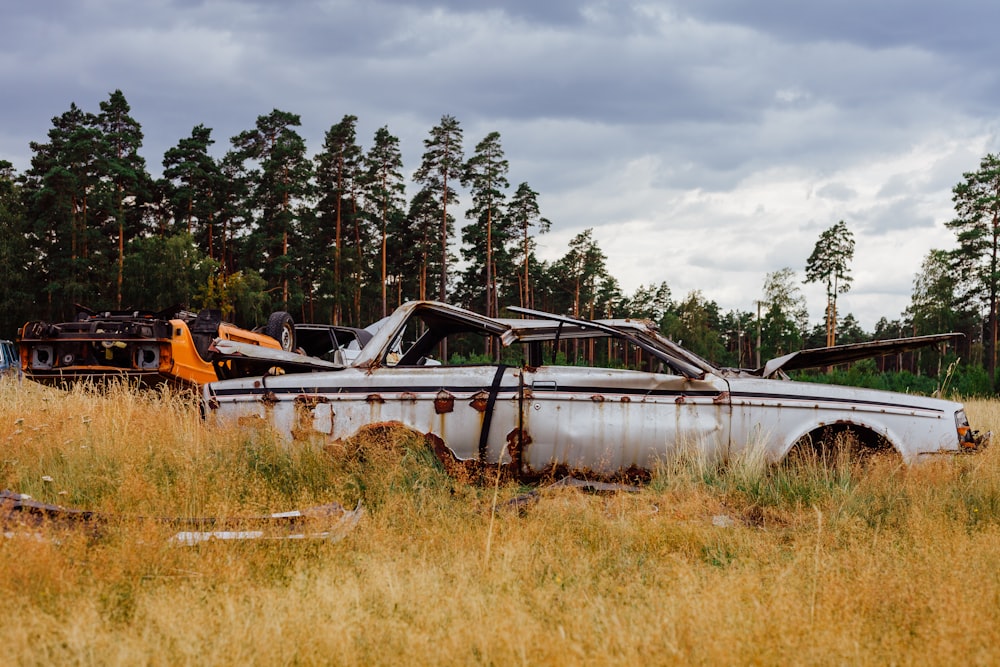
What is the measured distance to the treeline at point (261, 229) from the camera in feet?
122

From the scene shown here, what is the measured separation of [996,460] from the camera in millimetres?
5602

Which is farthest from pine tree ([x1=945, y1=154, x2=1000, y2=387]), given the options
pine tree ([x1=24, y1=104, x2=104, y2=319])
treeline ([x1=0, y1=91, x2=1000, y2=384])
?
pine tree ([x1=24, y1=104, x2=104, y2=319])

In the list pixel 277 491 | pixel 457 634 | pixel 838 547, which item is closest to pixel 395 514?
pixel 277 491

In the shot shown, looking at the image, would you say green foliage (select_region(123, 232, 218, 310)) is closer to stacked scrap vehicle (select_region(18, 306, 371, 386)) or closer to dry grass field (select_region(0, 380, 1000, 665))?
stacked scrap vehicle (select_region(18, 306, 371, 386))

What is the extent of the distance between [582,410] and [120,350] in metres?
6.28

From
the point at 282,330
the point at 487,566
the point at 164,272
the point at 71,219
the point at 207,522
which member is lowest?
the point at 487,566

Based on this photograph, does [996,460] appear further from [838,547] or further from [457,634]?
[457,634]

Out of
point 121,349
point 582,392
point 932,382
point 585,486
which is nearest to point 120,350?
point 121,349

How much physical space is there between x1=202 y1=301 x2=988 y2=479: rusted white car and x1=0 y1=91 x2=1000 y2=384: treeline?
33500 mm

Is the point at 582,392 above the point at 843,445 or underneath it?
above

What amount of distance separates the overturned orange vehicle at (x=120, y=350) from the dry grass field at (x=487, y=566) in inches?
113

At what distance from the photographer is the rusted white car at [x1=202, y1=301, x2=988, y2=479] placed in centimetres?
504

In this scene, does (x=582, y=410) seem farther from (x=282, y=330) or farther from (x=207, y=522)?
(x=282, y=330)

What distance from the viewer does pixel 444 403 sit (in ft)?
16.7
